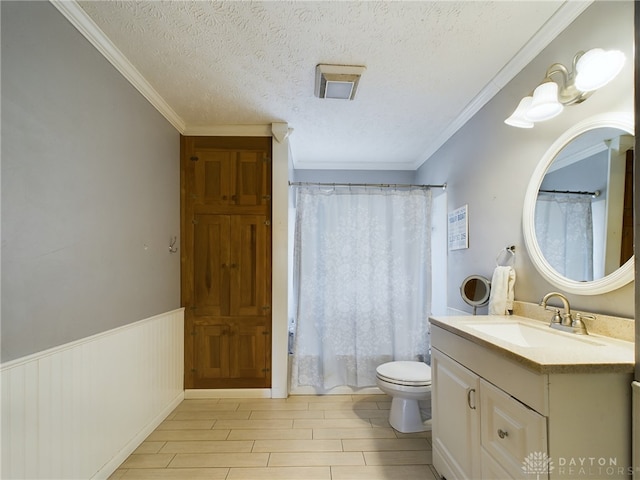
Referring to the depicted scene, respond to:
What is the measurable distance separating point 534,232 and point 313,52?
60.8 inches

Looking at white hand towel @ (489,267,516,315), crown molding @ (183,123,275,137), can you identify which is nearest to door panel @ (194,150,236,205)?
crown molding @ (183,123,275,137)

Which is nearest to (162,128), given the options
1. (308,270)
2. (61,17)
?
(61,17)

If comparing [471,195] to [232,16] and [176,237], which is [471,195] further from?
[176,237]

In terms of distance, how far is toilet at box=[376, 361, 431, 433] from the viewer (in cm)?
212

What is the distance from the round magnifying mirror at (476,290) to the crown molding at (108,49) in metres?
2.55

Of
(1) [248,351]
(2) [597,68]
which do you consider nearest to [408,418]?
(1) [248,351]

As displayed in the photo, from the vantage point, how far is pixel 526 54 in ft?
5.63

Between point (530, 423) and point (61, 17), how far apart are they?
244 centimetres

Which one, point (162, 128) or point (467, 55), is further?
point (162, 128)

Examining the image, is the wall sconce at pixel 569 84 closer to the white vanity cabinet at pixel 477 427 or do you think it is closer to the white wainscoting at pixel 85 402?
the white vanity cabinet at pixel 477 427

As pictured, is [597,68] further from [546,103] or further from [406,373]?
[406,373]

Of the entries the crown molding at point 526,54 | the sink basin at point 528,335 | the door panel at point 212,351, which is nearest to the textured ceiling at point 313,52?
the crown molding at point 526,54

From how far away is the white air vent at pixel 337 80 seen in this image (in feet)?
6.22

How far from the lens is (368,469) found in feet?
5.83
